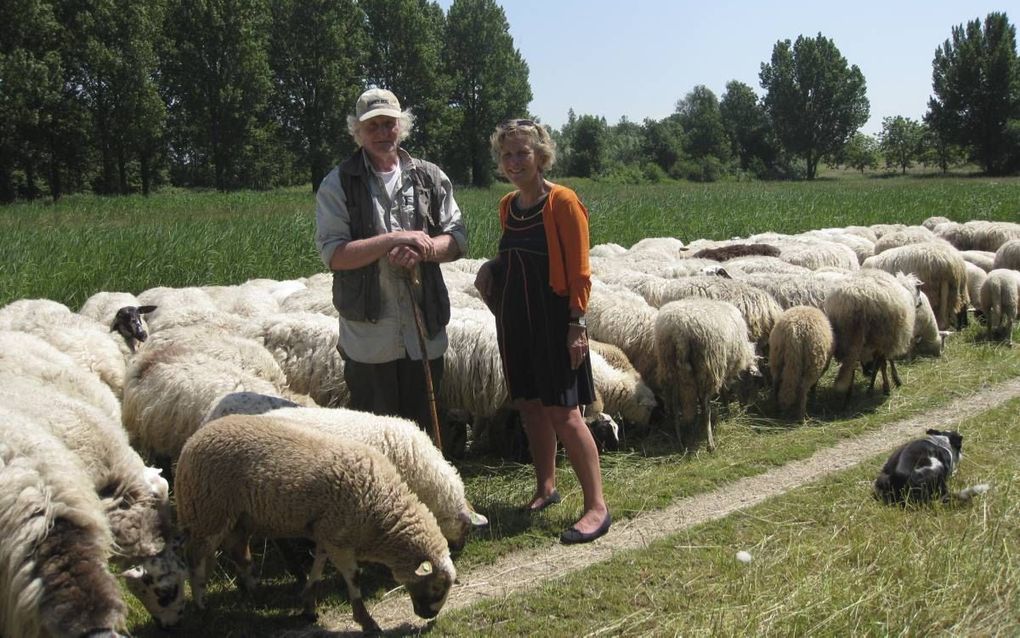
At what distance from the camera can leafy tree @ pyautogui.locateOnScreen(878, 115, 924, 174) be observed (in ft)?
250

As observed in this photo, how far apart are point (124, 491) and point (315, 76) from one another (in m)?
45.3

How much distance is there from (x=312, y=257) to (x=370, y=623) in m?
9.28

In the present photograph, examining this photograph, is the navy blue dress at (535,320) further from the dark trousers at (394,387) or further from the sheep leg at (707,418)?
the sheep leg at (707,418)

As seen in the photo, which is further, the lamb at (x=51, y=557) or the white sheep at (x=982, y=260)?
the white sheep at (x=982, y=260)

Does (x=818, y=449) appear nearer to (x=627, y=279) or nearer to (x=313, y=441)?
(x=627, y=279)

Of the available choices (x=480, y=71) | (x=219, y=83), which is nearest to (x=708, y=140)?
(x=480, y=71)

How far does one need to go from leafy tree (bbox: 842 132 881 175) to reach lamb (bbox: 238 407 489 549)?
8196 cm

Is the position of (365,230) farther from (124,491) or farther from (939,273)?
(939,273)

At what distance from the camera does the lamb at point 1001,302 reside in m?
10.2

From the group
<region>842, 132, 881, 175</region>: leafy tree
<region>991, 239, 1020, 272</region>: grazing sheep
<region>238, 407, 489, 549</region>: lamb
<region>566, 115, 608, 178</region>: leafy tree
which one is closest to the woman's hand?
<region>238, 407, 489, 549</region>: lamb

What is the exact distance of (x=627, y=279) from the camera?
30.7 ft

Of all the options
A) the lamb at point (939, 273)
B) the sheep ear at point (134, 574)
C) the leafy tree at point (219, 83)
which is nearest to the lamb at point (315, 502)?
the sheep ear at point (134, 574)

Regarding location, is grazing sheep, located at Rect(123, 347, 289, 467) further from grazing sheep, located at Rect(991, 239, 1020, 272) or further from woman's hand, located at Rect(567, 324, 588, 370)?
grazing sheep, located at Rect(991, 239, 1020, 272)

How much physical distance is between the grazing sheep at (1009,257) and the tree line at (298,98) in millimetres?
33314
